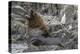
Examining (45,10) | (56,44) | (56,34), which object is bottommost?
(56,44)

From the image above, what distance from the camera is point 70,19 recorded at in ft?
6.89

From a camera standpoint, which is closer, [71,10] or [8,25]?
[8,25]

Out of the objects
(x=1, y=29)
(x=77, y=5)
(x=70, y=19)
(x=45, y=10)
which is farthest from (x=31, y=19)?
(x=77, y=5)

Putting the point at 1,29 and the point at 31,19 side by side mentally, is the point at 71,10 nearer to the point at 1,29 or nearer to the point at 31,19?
the point at 31,19

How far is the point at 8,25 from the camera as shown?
6.15ft

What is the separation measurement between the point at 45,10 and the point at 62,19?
0.89 feet

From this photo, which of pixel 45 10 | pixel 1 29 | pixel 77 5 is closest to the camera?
pixel 1 29

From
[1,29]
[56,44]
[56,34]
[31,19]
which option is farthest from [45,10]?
[1,29]

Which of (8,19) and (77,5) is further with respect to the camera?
(77,5)

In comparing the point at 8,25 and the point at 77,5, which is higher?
the point at 77,5

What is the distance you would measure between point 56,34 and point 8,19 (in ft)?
2.18

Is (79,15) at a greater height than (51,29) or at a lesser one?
greater

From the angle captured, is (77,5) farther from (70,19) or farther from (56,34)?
(56,34)

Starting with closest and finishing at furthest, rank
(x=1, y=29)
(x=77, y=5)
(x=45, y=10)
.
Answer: (x=1, y=29) → (x=45, y=10) → (x=77, y=5)
